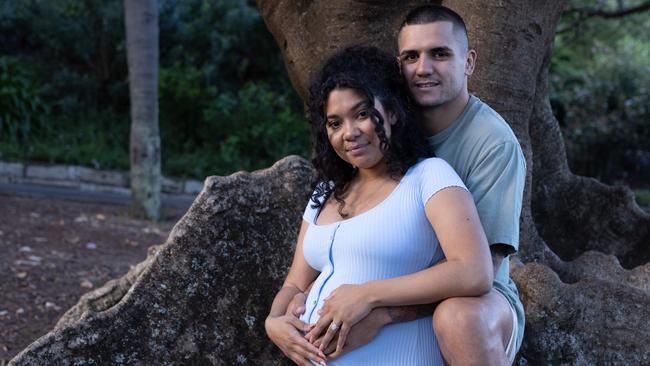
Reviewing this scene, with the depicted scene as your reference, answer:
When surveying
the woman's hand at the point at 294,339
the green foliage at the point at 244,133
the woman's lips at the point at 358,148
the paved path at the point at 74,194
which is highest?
the woman's lips at the point at 358,148

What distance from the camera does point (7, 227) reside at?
29.8 ft

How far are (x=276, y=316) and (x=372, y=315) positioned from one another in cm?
46

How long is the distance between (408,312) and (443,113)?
0.77 meters

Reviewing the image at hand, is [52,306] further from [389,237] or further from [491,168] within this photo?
[491,168]

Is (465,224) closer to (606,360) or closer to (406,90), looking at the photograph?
(406,90)

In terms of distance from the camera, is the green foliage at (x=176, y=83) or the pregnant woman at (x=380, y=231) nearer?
the pregnant woman at (x=380, y=231)

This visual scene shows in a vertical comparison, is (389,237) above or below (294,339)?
above

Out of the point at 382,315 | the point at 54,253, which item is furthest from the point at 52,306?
the point at 382,315

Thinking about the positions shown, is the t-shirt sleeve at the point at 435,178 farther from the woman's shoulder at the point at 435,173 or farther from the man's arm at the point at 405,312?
the man's arm at the point at 405,312

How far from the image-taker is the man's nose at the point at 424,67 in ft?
10.5

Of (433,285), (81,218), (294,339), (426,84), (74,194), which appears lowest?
(74,194)

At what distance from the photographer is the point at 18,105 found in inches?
539

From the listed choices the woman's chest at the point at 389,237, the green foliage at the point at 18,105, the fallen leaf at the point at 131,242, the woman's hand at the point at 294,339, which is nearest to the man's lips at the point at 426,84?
the woman's chest at the point at 389,237

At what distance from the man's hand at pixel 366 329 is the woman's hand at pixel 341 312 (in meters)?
0.02
